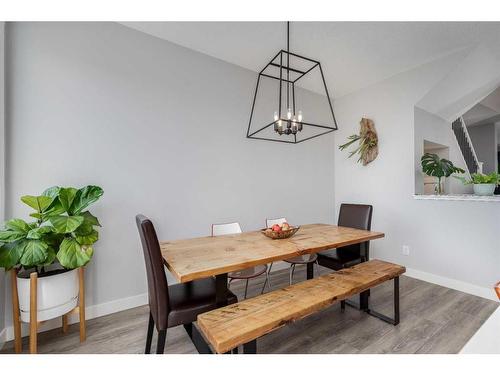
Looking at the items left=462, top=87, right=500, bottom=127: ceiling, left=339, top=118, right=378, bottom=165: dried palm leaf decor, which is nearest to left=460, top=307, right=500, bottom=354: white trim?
left=339, top=118, right=378, bottom=165: dried palm leaf decor

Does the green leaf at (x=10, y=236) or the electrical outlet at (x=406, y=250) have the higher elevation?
the green leaf at (x=10, y=236)

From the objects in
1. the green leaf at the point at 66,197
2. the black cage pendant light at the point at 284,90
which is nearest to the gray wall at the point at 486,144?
the black cage pendant light at the point at 284,90

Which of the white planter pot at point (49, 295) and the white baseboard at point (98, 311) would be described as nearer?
the white planter pot at point (49, 295)

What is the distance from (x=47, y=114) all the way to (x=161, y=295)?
1789 mm

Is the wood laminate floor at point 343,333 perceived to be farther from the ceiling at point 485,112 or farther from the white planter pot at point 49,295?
the ceiling at point 485,112

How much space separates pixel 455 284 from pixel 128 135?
3.88 metres

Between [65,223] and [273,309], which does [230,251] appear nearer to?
[273,309]

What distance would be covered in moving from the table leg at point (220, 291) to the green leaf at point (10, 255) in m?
1.25

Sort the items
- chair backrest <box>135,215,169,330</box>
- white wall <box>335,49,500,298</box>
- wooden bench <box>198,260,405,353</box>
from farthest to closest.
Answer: white wall <box>335,49,500,298</box> < chair backrest <box>135,215,169,330</box> < wooden bench <box>198,260,405,353</box>

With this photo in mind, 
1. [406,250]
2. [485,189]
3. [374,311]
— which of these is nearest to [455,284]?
[406,250]

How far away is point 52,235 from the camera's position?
163 centimetres

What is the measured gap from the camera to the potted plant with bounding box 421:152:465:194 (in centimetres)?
275

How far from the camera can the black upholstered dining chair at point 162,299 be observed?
128cm

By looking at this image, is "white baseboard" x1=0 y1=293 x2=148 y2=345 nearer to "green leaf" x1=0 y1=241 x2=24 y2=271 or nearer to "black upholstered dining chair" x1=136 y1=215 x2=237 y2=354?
"green leaf" x1=0 y1=241 x2=24 y2=271
